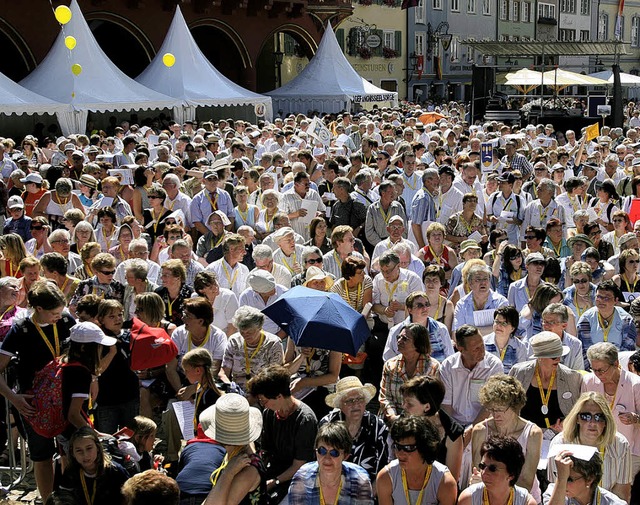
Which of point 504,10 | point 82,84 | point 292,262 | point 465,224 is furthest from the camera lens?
point 504,10

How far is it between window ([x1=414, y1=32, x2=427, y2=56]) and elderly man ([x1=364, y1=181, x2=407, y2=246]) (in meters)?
40.7

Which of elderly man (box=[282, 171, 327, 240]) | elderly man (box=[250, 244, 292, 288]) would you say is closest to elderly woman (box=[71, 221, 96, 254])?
elderly man (box=[250, 244, 292, 288])

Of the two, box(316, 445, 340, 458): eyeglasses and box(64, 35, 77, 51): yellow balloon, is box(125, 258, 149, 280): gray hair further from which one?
box(64, 35, 77, 51): yellow balloon

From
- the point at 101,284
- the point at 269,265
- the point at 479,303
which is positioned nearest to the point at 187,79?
the point at 269,265

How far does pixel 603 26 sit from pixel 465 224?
62.5 m

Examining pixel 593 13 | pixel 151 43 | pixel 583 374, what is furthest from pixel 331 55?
pixel 593 13

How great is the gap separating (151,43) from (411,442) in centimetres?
2970

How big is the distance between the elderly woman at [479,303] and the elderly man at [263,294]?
149cm

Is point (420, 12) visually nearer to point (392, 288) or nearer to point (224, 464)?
point (392, 288)

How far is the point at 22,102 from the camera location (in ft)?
67.8

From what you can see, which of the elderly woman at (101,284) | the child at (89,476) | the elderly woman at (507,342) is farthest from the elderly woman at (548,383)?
the elderly woman at (101,284)

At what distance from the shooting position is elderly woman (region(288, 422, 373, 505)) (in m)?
4.82

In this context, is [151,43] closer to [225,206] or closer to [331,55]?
[331,55]

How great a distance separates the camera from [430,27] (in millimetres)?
50531
